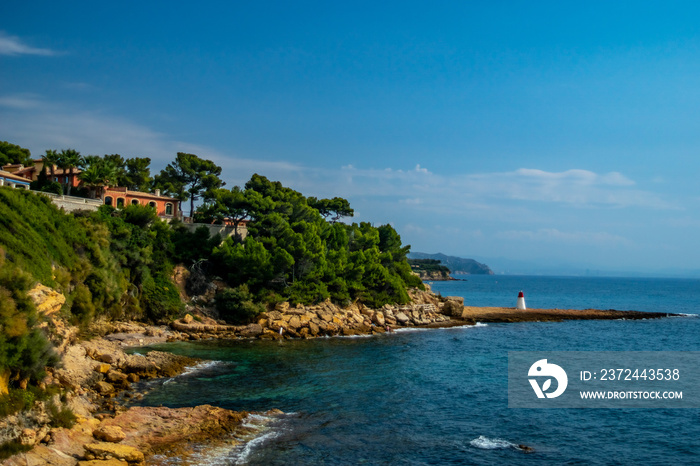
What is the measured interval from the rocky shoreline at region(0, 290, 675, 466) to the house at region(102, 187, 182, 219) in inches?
655

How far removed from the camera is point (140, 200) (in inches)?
2227

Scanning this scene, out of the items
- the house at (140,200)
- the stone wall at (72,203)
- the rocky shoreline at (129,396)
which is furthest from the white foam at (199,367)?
the house at (140,200)

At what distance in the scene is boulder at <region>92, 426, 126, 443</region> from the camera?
17.1 meters

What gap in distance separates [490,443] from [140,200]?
158 feet

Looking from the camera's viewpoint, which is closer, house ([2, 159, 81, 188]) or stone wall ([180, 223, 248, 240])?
stone wall ([180, 223, 248, 240])

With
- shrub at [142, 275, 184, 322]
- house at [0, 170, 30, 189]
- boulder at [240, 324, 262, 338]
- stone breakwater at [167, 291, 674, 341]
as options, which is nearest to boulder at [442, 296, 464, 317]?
stone breakwater at [167, 291, 674, 341]

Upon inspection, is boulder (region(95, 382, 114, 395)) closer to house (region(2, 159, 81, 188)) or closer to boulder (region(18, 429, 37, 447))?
boulder (region(18, 429, 37, 447))

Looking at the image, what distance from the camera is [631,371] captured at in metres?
32.3

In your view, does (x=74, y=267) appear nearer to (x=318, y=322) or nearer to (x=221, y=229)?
(x=318, y=322)

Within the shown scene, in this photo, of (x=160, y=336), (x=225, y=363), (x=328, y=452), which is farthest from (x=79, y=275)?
(x=328, y=452)

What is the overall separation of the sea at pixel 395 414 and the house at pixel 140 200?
78.5ft

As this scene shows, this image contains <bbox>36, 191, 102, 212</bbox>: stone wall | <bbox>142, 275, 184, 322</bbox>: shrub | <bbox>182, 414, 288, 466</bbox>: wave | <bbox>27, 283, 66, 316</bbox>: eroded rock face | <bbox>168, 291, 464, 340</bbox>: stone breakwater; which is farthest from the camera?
<bbox>142, 275, 184, 322</bbox>: shrub

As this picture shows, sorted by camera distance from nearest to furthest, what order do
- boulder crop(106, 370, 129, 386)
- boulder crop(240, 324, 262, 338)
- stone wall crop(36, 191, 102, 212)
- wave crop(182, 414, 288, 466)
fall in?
wave crop(182, 414, 288, 466) → boulder crop(106, 370, 129, 386) → stone wall crop(36, 191, 102, 212) → boulder crop(240, 324, 262, 338)

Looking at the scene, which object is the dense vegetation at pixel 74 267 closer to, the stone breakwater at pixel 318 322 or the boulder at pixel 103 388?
the boulder at pixel 103 388
